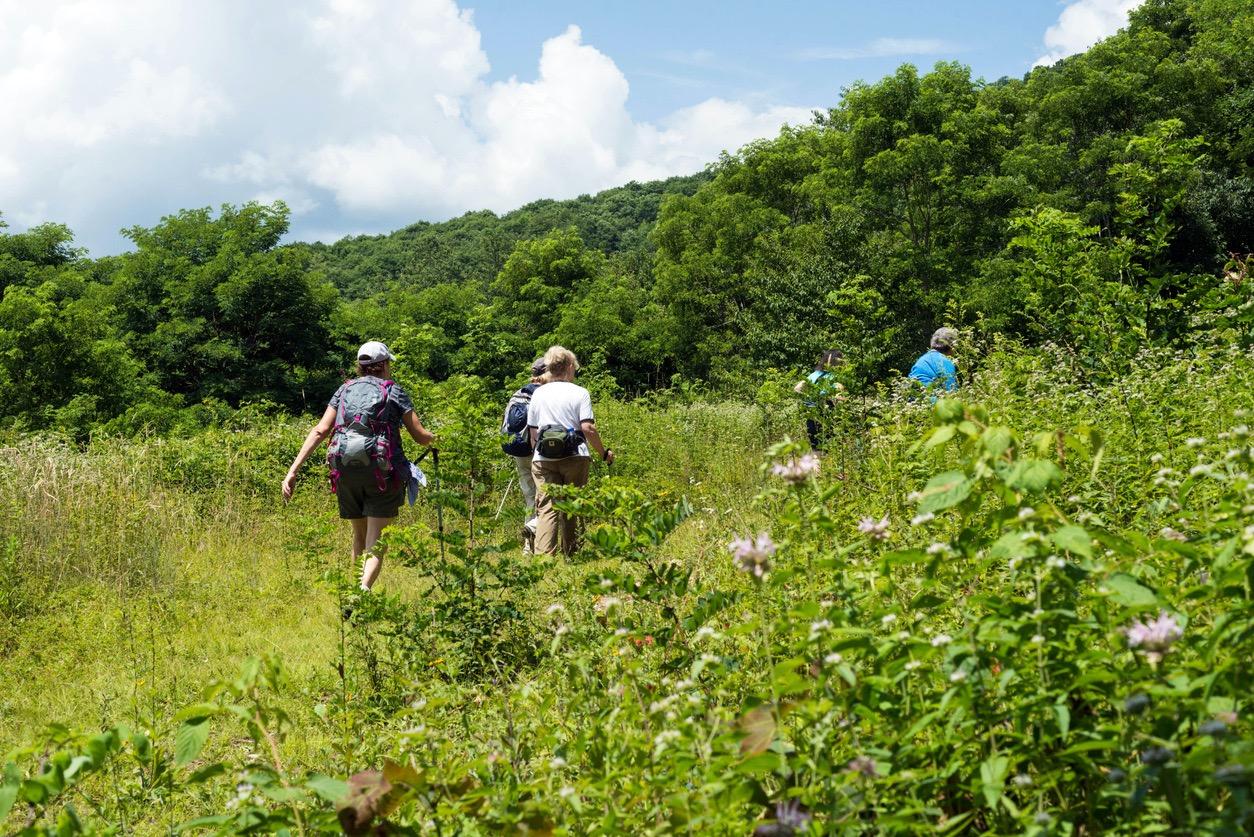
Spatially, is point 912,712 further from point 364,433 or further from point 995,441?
point 364,433

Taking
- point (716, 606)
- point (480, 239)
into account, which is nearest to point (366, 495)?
point (716, 606)

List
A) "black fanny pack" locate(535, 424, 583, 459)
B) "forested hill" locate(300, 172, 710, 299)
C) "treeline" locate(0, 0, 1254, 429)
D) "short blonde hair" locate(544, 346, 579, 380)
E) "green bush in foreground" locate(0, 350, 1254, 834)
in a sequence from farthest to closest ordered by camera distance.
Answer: "forested hill" locate(300, 172, 710, 299), "treeline" locate(0, 0, 1254, 429), "short blonde hair" locate(544, 346, 579, 380), "black fanny pack" locate(535, 424, 583, 459), "green bush in foreground" locate(0, 350, 1254, 834)

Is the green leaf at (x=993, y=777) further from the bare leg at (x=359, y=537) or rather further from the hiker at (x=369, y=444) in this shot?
the bare leg at (x=359, y=537)

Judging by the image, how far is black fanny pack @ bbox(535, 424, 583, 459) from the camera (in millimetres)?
6629

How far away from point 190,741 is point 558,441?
4994mm

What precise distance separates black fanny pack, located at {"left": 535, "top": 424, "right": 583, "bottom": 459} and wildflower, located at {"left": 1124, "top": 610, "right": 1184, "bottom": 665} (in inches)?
212

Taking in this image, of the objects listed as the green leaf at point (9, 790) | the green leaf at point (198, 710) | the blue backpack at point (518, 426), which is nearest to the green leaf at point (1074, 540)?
the green leaf at point (198, 710)

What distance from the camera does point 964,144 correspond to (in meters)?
28.0

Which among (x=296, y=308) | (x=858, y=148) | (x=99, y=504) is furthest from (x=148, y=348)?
(x=99, y=504)

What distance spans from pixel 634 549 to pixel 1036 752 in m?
1.53

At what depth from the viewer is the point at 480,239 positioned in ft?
269

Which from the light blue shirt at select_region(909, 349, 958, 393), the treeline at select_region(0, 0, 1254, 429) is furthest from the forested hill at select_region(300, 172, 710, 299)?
the light blue shirt at select_region(909, 349, 958, 393)

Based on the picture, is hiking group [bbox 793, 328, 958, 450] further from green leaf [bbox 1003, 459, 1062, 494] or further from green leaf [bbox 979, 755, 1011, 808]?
green leaf [bbox 979, 755, 1011, 808]

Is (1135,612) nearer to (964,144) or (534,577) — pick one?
(534,577)
